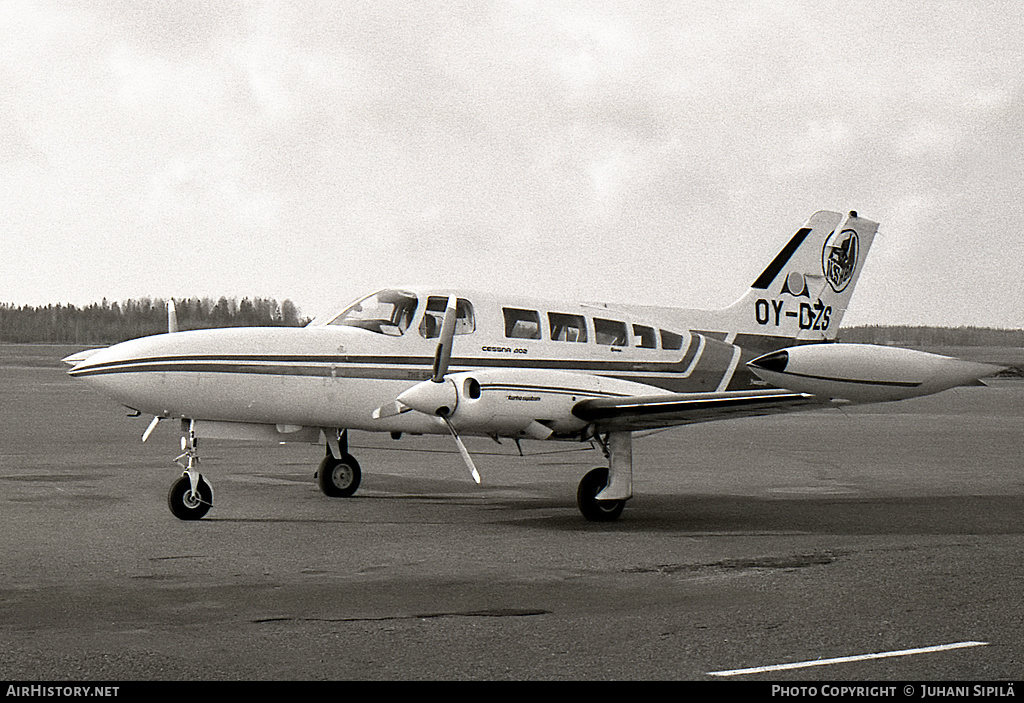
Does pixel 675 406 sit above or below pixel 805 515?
above

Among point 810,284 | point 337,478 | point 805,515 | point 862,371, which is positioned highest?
point 810,284

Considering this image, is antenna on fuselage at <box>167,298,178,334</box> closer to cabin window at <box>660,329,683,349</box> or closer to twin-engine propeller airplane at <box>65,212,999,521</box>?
twin-engine propeller airplane at <box>65,212,999,521</box>

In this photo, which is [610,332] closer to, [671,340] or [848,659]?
[671,340]

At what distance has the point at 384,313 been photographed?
14945 mm

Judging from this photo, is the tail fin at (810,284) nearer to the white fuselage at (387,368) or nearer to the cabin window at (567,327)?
the white fuselage at (387,368)

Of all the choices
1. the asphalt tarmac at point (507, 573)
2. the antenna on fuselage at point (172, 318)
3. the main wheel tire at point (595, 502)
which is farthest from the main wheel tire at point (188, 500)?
the main wheel tire at point (595, 502)

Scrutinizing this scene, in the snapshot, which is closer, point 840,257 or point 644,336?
point 644,336

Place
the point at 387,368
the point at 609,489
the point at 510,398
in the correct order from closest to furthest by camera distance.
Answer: the point at 510,398 < the point at 609,489 < the point at 387,368

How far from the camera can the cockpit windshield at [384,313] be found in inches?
583

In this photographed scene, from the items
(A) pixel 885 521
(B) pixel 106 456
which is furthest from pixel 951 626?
(B) pixel 106 456

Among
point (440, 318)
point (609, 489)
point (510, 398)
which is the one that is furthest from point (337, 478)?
point (609, 489)

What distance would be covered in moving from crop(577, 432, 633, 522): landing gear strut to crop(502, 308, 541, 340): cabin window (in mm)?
1962

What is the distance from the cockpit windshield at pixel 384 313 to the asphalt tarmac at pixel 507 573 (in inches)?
88.1

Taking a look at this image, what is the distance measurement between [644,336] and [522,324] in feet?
6.08
